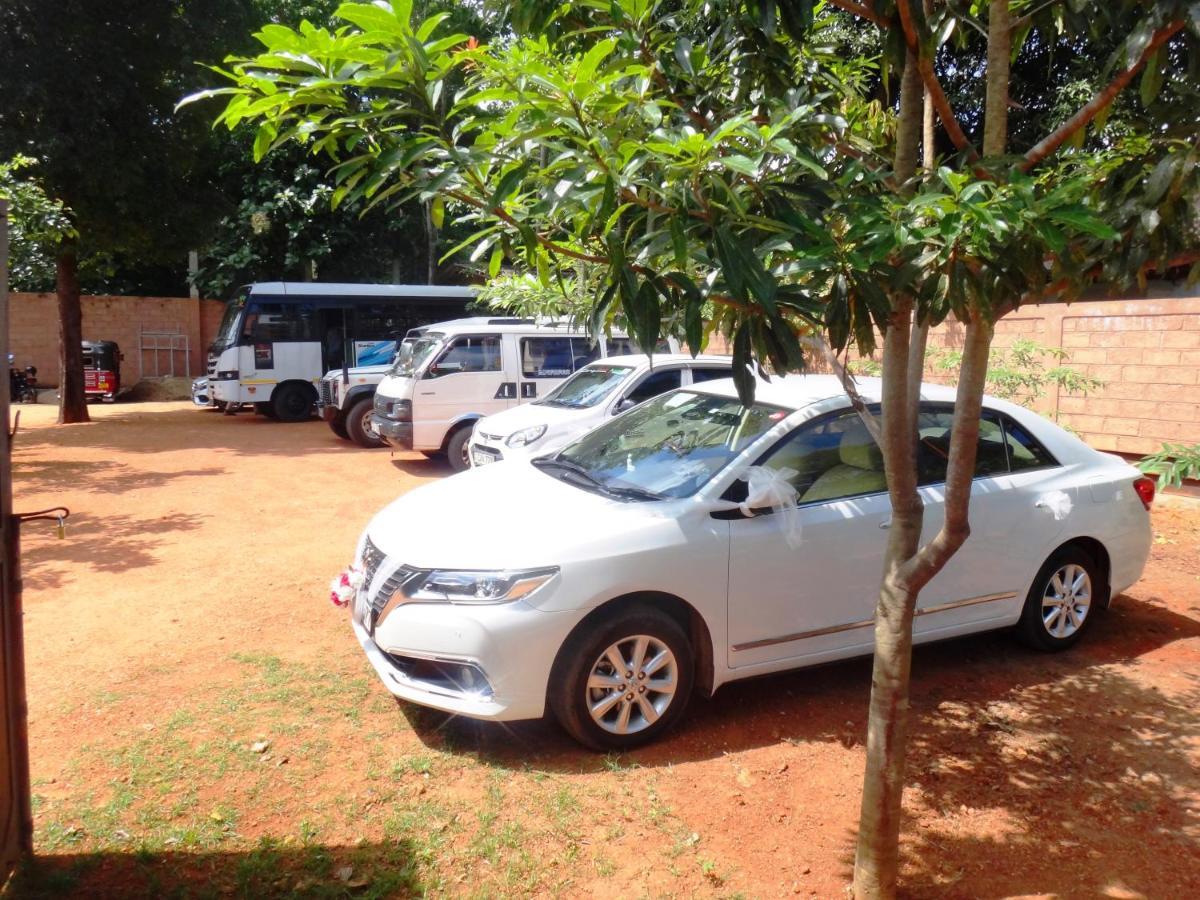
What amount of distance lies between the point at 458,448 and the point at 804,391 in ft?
23.9

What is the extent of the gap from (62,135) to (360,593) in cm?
1349

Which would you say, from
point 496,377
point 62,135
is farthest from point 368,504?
point 62,135

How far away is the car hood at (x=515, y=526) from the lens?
398 cm

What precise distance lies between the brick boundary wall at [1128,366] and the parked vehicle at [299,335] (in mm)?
11917

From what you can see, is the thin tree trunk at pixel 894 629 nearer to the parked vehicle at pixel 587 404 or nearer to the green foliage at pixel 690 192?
the green foliage at pixel 690 192

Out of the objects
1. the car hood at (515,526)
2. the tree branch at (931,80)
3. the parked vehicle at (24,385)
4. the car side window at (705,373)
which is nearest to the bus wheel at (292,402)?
the parked vehicle at (24,385)

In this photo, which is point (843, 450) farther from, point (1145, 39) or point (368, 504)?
point (368, 504)

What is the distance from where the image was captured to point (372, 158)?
2711 mm

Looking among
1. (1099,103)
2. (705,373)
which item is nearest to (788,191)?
(1099,103)

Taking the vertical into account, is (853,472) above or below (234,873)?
above

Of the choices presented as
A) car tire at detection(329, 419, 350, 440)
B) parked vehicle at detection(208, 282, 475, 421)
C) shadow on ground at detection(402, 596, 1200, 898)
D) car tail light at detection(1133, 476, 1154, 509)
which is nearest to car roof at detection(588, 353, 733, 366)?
car tail light at detection(1133, 476, 1154, 509)

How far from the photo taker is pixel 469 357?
11.7m

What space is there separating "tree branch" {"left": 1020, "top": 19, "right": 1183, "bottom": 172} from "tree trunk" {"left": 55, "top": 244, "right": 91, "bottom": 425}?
17.3 m

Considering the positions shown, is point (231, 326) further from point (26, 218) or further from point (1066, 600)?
point (1066, 600)
